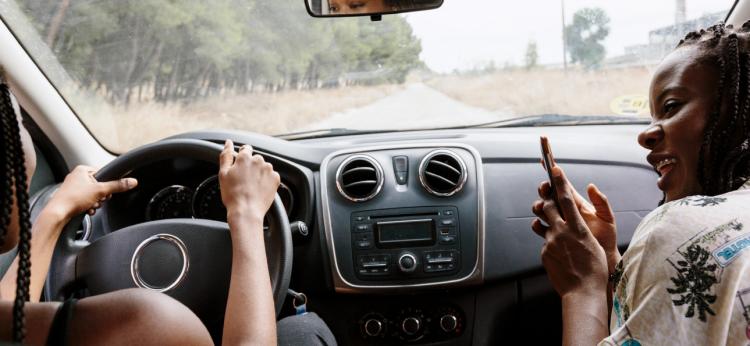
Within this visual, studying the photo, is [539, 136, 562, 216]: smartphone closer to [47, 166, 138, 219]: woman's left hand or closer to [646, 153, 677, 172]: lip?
[646, 153, 677, 172]: lip

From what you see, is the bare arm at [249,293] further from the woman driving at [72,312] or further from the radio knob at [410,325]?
the radio knob at [410,325]

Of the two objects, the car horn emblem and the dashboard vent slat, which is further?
the dashboard vent slat

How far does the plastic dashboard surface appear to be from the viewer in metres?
2.73

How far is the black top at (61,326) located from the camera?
3.72ft

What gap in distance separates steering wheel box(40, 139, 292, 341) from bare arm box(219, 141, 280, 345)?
0.21 meters

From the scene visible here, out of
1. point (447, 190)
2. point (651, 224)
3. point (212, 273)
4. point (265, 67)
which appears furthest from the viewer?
point (265, 67)

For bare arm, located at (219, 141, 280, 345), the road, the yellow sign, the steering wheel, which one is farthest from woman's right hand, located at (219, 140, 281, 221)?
the yellow sign

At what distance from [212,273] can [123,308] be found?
3.39ft

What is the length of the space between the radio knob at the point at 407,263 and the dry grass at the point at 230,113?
0.97 m

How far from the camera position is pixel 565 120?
126 inches

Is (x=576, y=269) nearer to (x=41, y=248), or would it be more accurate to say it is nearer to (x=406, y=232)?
(x=406, y=232)

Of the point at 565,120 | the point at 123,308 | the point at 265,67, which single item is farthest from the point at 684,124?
the point at 265,67

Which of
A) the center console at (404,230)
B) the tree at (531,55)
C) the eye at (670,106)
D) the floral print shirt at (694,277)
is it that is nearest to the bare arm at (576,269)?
the eye at (670,106)

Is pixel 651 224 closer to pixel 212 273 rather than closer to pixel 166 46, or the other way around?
pixel 212 273
